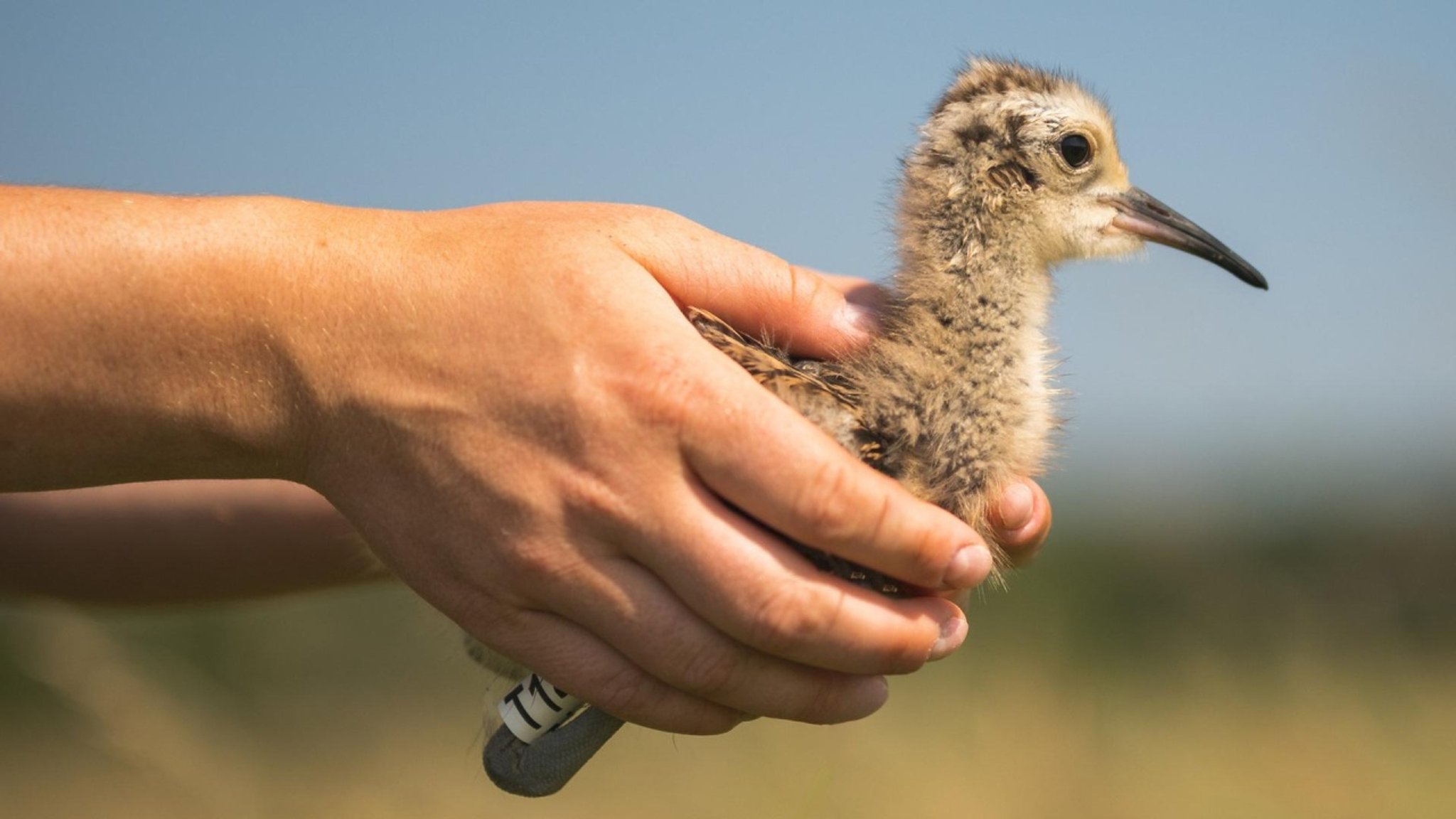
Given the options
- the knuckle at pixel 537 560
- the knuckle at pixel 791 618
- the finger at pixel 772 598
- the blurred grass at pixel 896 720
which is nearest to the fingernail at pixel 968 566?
the finger at pixel 772 598

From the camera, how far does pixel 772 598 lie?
6.80ft

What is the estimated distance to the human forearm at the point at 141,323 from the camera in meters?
2.06

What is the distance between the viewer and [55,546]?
3352 millimetres

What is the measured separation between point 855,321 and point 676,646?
2.99 ft

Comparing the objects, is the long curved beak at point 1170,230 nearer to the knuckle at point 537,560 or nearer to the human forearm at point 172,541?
the knuckle at point 537,560

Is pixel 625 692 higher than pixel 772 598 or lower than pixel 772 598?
lower

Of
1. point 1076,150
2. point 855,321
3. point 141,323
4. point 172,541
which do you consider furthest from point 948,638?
point 172,541

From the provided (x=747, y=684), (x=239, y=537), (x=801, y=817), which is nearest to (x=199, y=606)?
(x=239, y=537)

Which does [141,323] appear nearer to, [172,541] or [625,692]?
[625,692]

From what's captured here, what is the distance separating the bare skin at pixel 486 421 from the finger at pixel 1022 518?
0.38 meters

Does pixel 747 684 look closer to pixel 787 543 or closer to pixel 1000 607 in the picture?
pixel 787 543

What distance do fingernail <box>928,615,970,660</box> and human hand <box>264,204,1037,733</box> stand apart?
0.23 metres

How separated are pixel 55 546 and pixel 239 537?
1.60 feet

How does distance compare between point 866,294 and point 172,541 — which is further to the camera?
point 172,541
